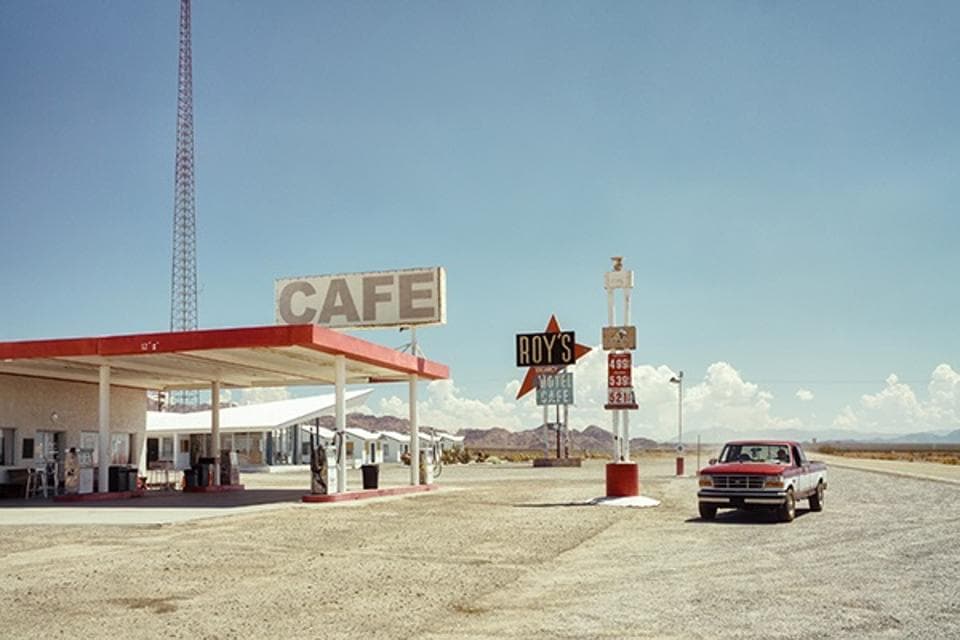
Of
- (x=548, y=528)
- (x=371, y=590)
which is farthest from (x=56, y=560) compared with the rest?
(x=548, y=528)

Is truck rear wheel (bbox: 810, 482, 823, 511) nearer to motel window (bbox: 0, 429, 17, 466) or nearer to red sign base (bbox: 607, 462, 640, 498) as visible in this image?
red sign base (bbox: 607, 462, 640, 498)

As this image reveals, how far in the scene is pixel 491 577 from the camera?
546 inches

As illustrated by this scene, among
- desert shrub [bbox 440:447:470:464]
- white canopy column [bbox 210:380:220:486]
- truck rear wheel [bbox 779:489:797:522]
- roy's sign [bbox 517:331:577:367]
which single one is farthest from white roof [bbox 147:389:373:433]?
truck rear wheel [bbox 779:489:797:522]

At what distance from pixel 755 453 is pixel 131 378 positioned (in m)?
25.1

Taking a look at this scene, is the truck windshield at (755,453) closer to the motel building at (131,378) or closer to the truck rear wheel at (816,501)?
the truck rear wheel at (816,501)

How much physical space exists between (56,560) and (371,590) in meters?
6.06

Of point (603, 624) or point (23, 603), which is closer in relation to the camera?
point (603, 624)

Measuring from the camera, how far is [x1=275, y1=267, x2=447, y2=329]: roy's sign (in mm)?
39906

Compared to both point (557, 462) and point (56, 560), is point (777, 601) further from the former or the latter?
point (557, 462)

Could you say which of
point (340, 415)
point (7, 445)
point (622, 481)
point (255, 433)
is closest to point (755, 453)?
point (622, 481)

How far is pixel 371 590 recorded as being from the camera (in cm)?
1282

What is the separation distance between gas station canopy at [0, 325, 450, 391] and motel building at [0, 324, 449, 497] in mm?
34

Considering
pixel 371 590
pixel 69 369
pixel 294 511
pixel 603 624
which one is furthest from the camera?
pixel 69 369

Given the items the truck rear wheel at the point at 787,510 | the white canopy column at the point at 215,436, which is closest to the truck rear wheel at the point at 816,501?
the truck rear wheel at the point at 787,510
